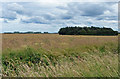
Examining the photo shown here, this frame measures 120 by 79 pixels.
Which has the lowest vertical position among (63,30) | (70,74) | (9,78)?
(9,78)

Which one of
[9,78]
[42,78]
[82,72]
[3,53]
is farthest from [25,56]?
[82,72]

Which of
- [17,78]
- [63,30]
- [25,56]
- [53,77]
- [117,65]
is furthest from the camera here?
[63,30]

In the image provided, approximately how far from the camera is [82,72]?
3.04 meters

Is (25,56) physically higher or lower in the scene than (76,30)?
lower

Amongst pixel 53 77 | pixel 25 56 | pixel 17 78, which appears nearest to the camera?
pixel 53 77

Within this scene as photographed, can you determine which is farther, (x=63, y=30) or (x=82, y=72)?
(x=63, y=30)

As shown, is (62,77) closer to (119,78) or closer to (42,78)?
(42,78)

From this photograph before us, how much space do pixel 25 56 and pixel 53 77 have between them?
10.5 feet

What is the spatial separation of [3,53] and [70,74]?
4.14 meters

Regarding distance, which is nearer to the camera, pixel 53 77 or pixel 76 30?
pixel 53 77

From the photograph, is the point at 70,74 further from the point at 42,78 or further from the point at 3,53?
the point at 3,53

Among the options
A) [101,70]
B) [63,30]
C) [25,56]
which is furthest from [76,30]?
[101,70]

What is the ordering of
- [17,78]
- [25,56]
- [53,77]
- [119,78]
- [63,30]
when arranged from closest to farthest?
[119,78] → [53,77] → [17,78] → [25,56] → [63,30]

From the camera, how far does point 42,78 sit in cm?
289
